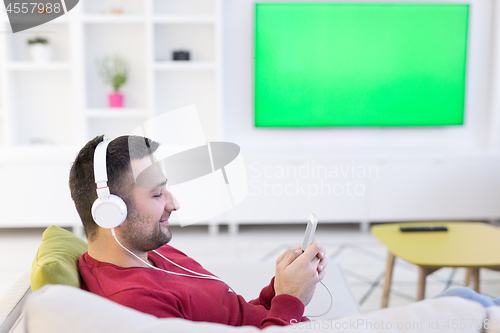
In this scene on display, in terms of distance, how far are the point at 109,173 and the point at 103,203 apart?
87 mm

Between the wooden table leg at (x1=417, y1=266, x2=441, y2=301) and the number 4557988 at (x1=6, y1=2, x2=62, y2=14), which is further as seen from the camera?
the number 4557988 at (x1=6, y1=2, x2=62, y2=14)

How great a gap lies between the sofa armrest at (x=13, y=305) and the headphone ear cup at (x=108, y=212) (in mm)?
254

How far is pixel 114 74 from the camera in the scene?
142 inches

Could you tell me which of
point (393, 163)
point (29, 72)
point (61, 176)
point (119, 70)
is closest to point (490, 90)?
point (393, 163)

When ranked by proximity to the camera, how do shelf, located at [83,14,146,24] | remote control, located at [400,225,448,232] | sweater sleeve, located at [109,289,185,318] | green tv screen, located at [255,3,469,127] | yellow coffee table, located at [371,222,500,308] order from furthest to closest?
green tv screen, located at [255,3,469,127], shelf, located at [83,14,146,24], remote control, located at [400,225,448,232], yellow coffee table, located at [371,222,500,308], sweater sleeve, located at [109,289,185,318]

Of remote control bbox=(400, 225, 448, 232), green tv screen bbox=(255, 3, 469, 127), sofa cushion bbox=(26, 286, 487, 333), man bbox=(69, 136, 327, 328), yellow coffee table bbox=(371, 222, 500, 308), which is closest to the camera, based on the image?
sofa cushion bbox=(26, 286, 487, 333)

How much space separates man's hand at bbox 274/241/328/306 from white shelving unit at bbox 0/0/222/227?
2594 mm

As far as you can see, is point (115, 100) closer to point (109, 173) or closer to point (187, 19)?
point (187, 19)

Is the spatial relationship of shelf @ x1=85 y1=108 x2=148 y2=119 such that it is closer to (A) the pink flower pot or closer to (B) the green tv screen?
(A) the pink flower pot

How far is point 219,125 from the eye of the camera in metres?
3.53

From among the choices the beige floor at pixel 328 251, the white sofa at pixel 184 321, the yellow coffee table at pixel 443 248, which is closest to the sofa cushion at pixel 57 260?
the white sofa at pixel 184 321

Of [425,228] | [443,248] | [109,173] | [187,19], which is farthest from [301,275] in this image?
[187,19]

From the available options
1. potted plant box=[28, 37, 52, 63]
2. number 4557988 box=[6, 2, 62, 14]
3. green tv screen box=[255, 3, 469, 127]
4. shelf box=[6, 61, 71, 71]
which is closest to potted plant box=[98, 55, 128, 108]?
shelf box=[6, 61, 71, 71]

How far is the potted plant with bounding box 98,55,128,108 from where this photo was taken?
11.7ft
